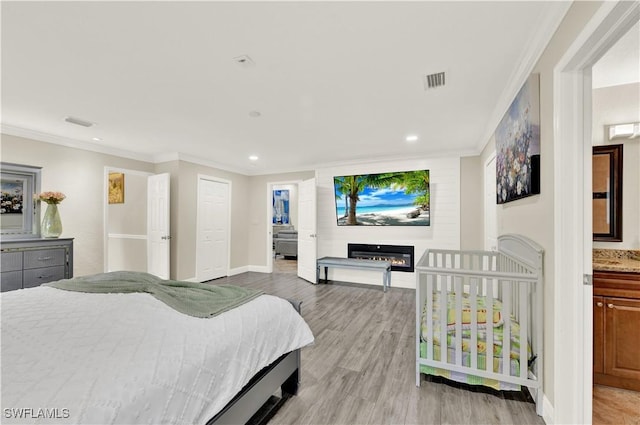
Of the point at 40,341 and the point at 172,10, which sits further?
the point at 172,10

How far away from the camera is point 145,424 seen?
37.3 inches

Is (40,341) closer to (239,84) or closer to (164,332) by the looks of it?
(164,332)

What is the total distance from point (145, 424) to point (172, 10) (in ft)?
6.49

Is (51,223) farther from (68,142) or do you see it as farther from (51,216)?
(68,142)

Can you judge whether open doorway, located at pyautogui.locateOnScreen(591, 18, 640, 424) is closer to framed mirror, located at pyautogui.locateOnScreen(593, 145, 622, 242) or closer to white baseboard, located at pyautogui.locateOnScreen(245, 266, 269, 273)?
framed mirror, located at pyautogui.locateOnScreen(593, 145, 622, 242)

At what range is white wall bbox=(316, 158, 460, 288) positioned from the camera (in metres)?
4.55

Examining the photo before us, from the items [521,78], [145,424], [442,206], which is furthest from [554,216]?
[442,206]

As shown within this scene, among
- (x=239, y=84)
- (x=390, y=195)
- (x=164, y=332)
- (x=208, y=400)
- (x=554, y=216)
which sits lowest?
(x=208, y=400)

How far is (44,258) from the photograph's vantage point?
3359 mm

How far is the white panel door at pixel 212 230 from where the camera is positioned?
17.1 feet

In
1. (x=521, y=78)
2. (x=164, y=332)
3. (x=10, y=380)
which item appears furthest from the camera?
(x=521, y=78)

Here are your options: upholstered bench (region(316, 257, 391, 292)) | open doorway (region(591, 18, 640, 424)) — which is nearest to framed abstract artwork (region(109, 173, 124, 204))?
upholstered bench (region(316, 257, 391, 292))

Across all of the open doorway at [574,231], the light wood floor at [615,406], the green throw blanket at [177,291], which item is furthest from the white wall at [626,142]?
the green throw blanket at [177,291]

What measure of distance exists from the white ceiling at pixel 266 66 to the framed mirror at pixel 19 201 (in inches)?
20.4
